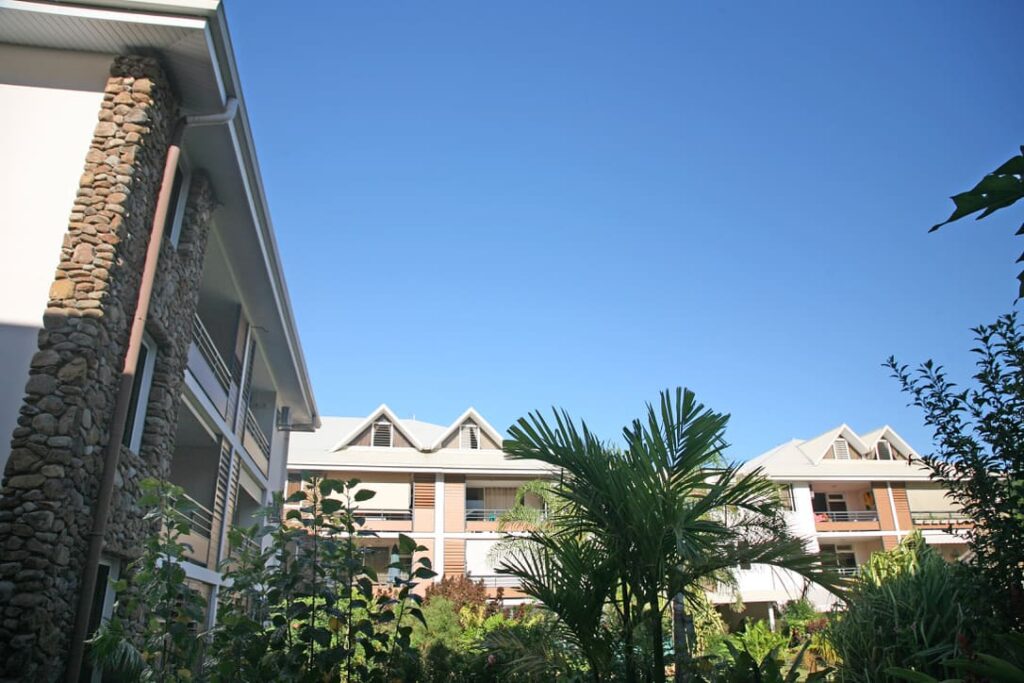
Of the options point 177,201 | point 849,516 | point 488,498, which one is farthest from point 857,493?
point 177,201

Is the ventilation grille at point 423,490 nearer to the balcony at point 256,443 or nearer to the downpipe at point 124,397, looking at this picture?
the balcony at point 256,443

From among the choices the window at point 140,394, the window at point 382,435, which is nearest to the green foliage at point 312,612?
the window at point 140,394

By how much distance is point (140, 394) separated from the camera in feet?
29.5

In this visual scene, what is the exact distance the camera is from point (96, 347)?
23.2ft

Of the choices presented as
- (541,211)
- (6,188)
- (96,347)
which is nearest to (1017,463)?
(96,347)

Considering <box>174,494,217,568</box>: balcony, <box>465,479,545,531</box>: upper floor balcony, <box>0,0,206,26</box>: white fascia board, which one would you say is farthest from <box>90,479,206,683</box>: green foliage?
<box>465,479,545,531</box>: upper floor balcony

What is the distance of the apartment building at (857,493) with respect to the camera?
126 ft

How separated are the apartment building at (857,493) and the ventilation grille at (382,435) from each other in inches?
765

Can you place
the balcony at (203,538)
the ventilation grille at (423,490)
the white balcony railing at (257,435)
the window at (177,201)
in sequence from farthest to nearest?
the ventilation grille at (423,490) → the white balcony railing at (257,435) → the balcony at (203,538) → the window at (177,201)

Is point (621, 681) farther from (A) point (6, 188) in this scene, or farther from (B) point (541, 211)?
(B) point (541, 211)

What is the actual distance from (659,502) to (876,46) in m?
7.50

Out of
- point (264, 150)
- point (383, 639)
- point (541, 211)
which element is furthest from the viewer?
point (541, 211)

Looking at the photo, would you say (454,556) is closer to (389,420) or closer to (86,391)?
(389,420)

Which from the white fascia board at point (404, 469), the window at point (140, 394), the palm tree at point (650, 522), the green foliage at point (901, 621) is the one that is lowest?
the green foliage at point (901, 621)
